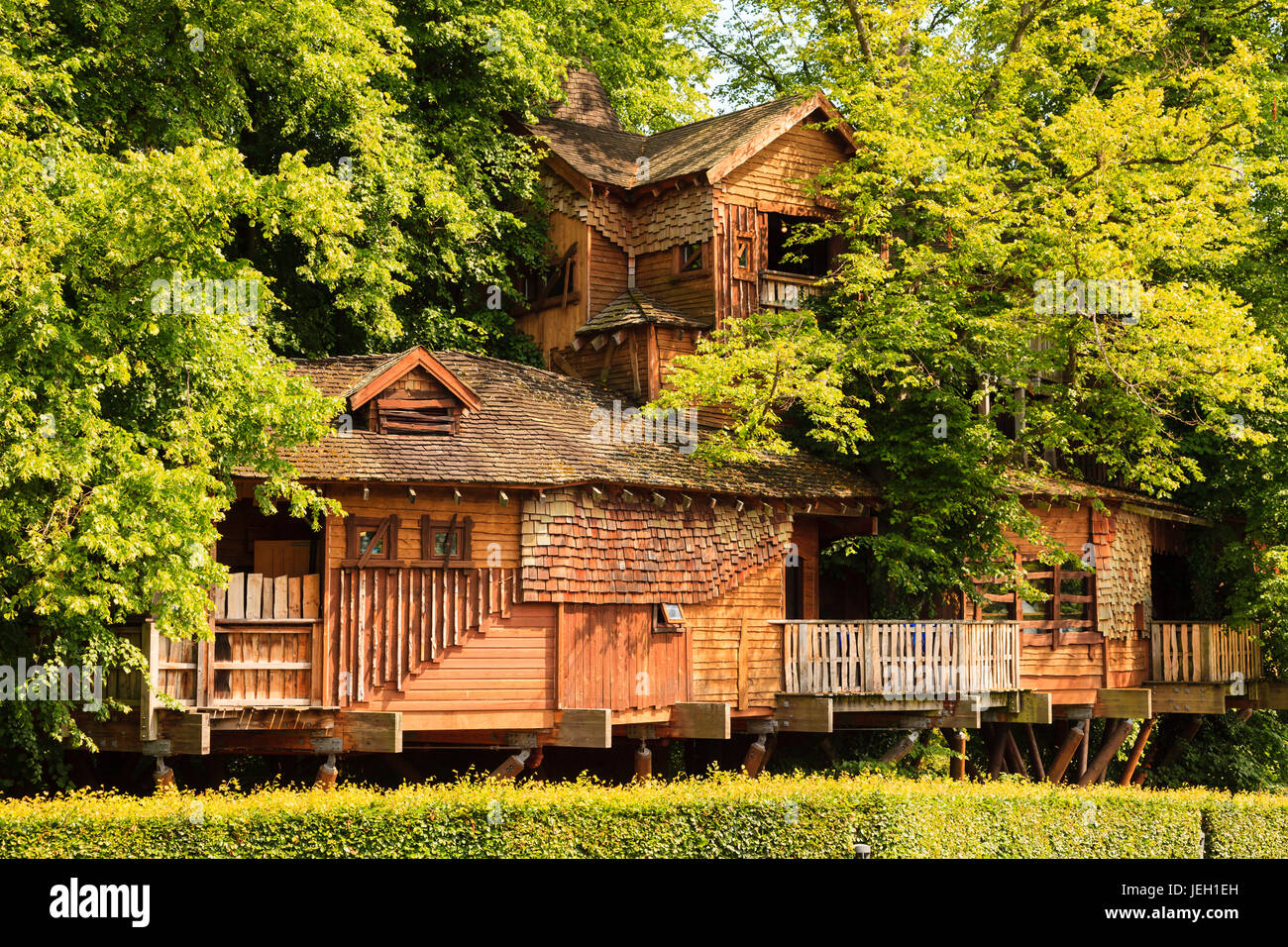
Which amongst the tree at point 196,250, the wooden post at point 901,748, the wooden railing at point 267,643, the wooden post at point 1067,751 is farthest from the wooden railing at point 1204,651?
the wooden railing at point 267,643

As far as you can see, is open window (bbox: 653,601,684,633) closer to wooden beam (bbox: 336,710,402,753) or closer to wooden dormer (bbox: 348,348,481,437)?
wooden dormer (bbox: 348,348,481,437)

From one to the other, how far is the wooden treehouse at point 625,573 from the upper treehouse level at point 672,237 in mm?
59

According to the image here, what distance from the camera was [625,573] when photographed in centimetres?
2430

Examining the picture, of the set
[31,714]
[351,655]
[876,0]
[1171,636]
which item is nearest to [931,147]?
[876,0]

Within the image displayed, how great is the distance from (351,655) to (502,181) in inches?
506

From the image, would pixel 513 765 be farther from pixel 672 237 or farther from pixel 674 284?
pixel 672 237

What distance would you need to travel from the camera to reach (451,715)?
22906 millimetres

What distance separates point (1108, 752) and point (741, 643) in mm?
9813

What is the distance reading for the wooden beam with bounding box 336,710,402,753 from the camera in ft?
71.1

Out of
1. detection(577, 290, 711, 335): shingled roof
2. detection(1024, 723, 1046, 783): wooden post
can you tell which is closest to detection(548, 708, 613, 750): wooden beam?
detection(577, 290, 711, 335): shingled roof

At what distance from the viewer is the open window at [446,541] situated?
23.0 metres

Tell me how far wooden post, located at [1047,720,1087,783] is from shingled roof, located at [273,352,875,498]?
7.14 metres

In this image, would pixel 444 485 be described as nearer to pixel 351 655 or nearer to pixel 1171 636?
pixel 351 655

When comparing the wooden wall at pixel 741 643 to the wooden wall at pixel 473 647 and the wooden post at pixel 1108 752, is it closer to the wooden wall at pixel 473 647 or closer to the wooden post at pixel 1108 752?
the wooden wall at pixel 473 647
